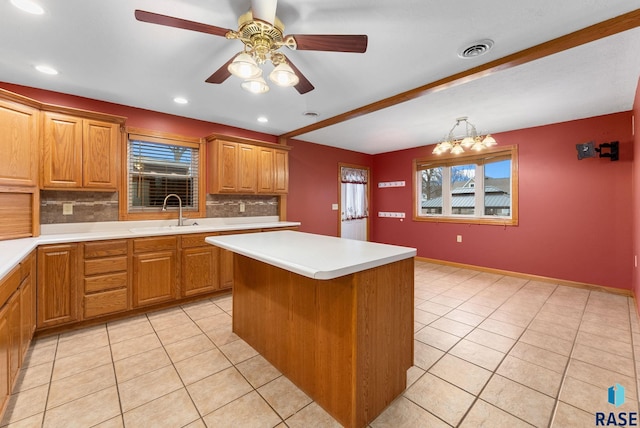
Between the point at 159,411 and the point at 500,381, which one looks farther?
the point at 500,381

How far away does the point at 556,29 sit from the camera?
1.89 m

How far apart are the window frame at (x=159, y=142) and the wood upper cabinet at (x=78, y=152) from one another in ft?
0.97

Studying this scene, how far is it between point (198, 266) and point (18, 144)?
6.54ft

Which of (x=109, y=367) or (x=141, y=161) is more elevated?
(x=141, y=161)

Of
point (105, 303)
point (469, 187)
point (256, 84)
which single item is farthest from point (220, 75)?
point (469, 187)

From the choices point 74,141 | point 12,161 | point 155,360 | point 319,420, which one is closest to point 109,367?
point 155,360

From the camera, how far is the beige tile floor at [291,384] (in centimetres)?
158

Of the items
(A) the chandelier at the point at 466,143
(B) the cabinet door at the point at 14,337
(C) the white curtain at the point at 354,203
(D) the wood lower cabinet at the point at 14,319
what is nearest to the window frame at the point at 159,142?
(D) the wood lower cabinet at the point at 14,319

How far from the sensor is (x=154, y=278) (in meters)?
3.03

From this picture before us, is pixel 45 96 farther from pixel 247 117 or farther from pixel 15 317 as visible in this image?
pixel 15 317

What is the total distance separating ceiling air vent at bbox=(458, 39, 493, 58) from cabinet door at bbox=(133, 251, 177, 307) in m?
3.50

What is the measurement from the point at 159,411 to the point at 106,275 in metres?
1.75

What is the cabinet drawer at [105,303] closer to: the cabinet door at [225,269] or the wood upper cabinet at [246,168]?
the cabinet door at [225,269]

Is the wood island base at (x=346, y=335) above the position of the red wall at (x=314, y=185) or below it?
below
